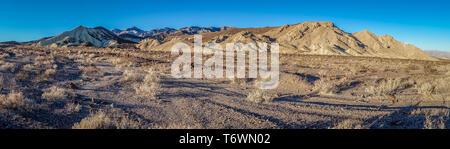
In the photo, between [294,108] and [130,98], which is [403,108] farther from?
[130,98]

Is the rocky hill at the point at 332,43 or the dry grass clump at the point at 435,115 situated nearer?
the dry grass clump at the point at 435,115

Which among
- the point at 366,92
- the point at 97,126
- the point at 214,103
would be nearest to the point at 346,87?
the point at 366,92

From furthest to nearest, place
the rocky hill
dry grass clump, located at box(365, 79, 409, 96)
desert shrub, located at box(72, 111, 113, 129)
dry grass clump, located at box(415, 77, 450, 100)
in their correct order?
the rocky hill
dry grass clump, located at box(365, 79, 409, 96)
dry grass clump, located at box(415, 77, 450, 100)
desert shrub, located at box(72, 111, 113, 129)

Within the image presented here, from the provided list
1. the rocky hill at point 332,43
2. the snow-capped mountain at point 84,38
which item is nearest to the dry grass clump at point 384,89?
the rocky hill at point 332,43

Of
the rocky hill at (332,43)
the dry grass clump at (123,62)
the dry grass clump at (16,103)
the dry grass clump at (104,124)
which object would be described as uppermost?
the rocky hill at (332,43)

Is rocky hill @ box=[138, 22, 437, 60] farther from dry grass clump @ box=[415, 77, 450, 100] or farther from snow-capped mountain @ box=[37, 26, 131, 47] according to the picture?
dry grass clump @ box=[415, 77, 450, 100]

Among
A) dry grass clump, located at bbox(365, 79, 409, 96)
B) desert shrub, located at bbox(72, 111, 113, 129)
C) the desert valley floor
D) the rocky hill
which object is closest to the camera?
desert shrub, located at bbox(72, 111, 113, 129)

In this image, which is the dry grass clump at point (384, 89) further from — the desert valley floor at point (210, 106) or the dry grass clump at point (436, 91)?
the dry grass clump at point (436, 91)

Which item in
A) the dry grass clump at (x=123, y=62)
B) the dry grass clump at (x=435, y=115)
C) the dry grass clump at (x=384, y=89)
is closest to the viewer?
the dry grass clump at (x=435, y=115)

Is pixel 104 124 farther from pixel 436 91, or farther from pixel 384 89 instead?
pixel 436 91

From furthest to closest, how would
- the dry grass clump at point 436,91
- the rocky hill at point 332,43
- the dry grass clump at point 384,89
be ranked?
1. the rocky hill at point 332,43
2. the dry grass clump at point 384,89
3. the dry grass clump at point 436,91

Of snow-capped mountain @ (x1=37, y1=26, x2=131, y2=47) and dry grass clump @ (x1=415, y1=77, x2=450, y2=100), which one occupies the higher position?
snow-capped mountain @ (x1=37, y1=26, x2=131, y2=47)

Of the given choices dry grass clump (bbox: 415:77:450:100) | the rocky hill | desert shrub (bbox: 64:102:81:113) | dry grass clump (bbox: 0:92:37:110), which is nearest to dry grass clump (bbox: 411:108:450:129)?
dry grass clump (bbox: 415:77:450:100)

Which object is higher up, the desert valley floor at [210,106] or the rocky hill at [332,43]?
the rocky hill at [332,43]
